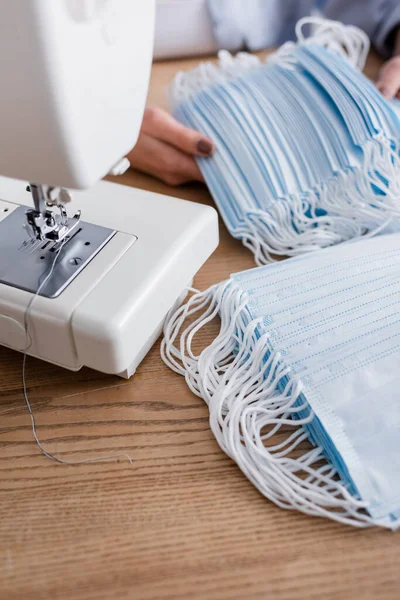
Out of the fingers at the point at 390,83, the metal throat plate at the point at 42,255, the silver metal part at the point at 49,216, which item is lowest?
the fingers at the point at 390,83

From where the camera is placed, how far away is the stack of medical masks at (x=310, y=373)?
60 centimetres

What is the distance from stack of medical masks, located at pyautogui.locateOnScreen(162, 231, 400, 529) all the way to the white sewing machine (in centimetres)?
8

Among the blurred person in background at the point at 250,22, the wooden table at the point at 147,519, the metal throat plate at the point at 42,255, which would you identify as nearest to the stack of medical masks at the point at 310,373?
the wooden table at the point at 147,519

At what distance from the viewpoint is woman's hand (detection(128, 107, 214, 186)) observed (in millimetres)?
992

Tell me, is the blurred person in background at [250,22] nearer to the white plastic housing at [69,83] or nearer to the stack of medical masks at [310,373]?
the stack of medical masks at [310,373]

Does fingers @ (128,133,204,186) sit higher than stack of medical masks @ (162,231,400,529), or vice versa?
fingers @ (128,133,204,186)

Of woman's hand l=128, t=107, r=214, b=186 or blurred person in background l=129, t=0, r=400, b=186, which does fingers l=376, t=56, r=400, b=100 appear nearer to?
blurred person in background l=129, t=0, r=400, b=186

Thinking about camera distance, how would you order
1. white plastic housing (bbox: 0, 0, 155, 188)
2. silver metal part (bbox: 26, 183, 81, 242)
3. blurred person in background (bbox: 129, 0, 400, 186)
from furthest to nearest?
1. blurred person in background (bbox: 129, 0, 400, 186)
2. silver metal part (bbox: 26, 183, 81, 242)
3. white plastic housing (bbox: 0, 0, 155, 188)

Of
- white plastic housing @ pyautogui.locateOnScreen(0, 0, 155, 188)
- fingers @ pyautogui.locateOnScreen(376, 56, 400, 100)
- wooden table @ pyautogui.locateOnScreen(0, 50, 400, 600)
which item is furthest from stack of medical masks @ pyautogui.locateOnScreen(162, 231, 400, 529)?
fingers @ pyautogui.locateOnScreen(376, 56, 400, 100)

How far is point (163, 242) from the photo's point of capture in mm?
731

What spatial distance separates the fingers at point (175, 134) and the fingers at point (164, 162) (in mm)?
11

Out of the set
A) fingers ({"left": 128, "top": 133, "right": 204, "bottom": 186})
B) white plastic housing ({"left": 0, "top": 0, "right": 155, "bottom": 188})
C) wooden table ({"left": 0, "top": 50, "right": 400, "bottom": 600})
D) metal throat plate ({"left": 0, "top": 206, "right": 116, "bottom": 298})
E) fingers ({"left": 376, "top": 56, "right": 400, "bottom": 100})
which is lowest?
wooden table ({"left": 0, "top": 50, "right": 400, "bottom": 600})

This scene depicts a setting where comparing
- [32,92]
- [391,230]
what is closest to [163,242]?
[32,92]

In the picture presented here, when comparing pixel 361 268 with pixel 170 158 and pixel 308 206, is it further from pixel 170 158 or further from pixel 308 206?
pixel 170 158
